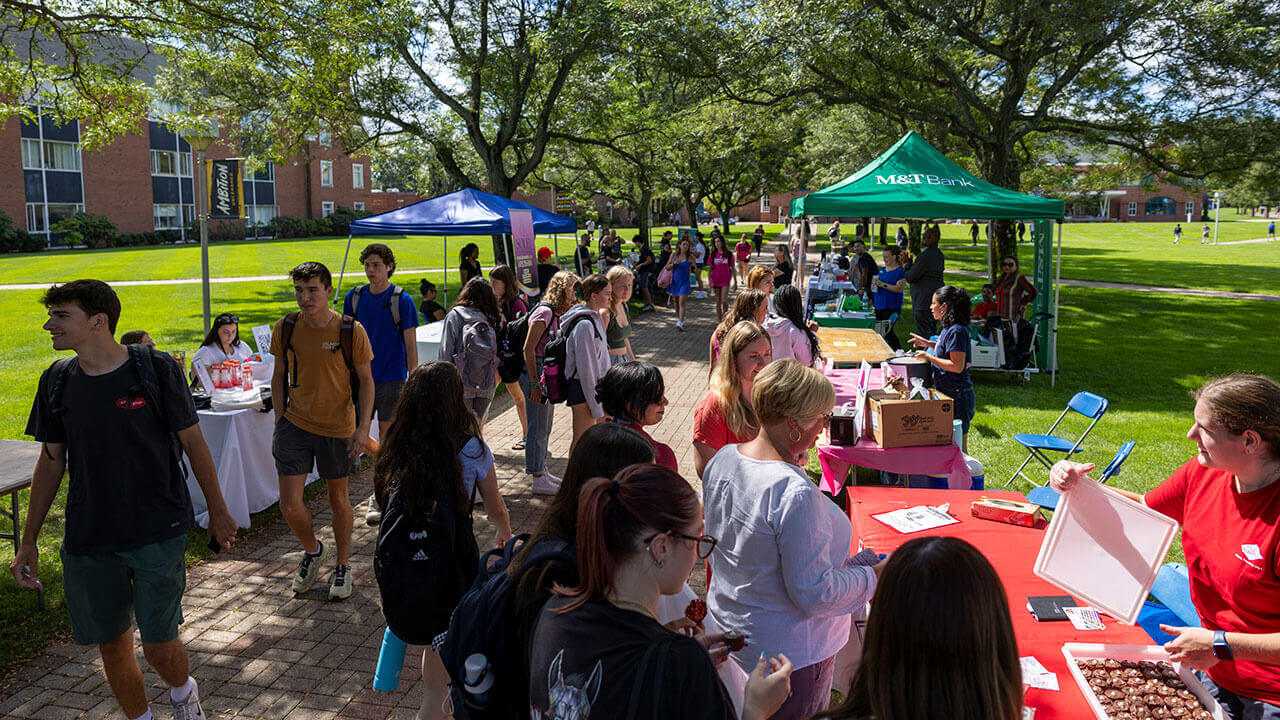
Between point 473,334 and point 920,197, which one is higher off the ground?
point 920,197

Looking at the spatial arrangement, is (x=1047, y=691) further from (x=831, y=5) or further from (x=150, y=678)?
(x=831, y=5)

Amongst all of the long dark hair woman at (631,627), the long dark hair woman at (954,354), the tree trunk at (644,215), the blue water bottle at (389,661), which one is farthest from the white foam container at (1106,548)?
the tree trunk at (644,215)

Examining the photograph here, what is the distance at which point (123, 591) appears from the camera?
3316 mm

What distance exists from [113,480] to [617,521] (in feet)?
8.46

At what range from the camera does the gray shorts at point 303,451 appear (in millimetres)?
4812

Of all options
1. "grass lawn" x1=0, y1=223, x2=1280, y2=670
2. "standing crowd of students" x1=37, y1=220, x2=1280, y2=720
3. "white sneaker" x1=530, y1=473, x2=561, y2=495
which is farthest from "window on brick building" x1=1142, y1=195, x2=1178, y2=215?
"white sneaker" x1=530, y1=473, x2=561, y2=495

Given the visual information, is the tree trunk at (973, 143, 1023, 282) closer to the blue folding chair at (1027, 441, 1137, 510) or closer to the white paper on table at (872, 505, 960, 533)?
the blue folding chair at (1027, 441, 1137, 510)

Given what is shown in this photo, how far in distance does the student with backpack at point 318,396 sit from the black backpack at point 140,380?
1.39m

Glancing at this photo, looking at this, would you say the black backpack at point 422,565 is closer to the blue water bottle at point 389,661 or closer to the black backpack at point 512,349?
the blue water bottle at point 389,661

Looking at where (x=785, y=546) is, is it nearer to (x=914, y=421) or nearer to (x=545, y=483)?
(x=914, y=421)

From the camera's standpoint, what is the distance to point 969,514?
4180mm

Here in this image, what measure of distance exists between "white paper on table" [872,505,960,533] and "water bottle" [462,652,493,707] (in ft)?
8.57

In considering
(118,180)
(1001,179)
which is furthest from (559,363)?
(118,180)

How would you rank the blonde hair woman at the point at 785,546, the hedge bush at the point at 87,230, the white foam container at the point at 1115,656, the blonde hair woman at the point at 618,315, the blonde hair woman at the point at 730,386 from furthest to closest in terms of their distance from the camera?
the hedge bush at the point at 87,230 → the blonde hair woman at the point at 618,315 → the blonde hair woman at the point at 730,386 → the white foam container at the point at 1115,656 → the blonde hair woman at the point at 785,546
